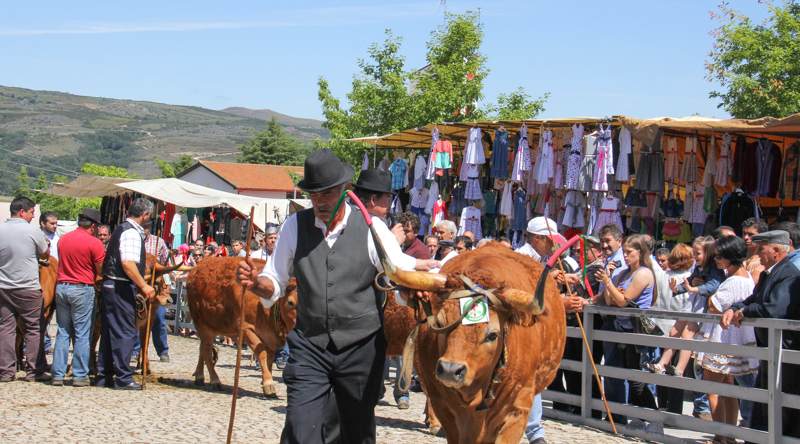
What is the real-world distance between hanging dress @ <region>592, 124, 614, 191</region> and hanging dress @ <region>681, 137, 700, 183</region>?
3.93ft

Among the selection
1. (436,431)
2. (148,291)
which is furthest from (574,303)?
(148,291)

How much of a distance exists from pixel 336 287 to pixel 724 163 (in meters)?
8.43

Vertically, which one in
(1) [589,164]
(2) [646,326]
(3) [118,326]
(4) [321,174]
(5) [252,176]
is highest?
(5) [252,176]

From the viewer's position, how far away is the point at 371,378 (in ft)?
14.0

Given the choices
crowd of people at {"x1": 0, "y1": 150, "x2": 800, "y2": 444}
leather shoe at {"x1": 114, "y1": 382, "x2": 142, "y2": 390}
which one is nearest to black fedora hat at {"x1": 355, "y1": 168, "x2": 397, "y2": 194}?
crowd of people at {"x1": 0, "y1": 150, "x2": 800, "y2": 444}

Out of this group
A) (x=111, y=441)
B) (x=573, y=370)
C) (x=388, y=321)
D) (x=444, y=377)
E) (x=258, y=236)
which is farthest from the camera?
(x=258, y=236)

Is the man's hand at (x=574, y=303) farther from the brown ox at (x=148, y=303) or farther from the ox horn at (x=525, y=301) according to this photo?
the brown ox at (x=148, y=303)

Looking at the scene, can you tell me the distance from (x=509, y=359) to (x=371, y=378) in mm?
965

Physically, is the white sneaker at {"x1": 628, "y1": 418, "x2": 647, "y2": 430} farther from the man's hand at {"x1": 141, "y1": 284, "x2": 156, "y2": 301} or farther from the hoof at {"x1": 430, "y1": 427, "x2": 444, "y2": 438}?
the man's hand at {"x1": 141, "y1": 284, "x2": 156, "y2": 301}

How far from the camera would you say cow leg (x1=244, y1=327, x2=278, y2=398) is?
28.5 ft

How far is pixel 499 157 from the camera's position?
12.6 metres

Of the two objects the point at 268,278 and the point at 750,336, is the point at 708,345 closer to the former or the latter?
the point at 750,336

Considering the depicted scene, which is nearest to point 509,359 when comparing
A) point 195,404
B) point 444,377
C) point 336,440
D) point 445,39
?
point 444,377

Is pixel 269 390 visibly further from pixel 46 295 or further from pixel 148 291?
pixel 46 295
